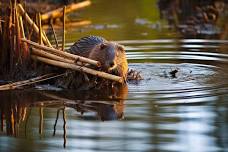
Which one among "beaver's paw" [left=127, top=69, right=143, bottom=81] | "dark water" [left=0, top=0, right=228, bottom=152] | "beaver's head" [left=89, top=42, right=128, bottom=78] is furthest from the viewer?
"beaver's paw" [left=127, top=69, right=143, bottom=81]

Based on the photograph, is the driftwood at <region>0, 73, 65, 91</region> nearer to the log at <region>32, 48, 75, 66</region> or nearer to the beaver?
the log at <region>32, 48, 75, 66</region>

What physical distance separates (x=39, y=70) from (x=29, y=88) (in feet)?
1.26

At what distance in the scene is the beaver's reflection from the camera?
22.9ft


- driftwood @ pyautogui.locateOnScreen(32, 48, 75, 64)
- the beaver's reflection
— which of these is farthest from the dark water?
driftwood @ pyautogui.locateOnScreen(32, 48, 75, 64)

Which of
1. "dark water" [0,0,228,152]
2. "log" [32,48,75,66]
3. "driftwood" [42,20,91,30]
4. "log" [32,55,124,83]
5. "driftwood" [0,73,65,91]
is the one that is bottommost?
"dark water" [0,0,228,152]

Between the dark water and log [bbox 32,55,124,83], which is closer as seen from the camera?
the dark water

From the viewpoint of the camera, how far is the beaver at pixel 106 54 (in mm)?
8441

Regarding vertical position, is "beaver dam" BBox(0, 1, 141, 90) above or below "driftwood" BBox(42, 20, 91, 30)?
below

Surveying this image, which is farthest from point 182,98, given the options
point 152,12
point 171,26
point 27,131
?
point 152,12

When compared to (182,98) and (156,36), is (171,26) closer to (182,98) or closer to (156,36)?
(156,36)

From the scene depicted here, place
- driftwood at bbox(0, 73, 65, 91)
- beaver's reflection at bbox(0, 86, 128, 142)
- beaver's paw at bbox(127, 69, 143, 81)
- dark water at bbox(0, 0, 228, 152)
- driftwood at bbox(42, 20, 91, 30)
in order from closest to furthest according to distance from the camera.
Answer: dark water at bbox(0, 0, 228, 152) → beaver's reflection at bbox(0, 86, 128, 142) → driftwood at bbox(0, 73, 65, 91) → beaver's paw at bbox(127, 69, 143, 81) → driftwood at bbox(42, 20, 91, 30)

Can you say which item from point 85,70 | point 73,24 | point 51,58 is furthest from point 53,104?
point 73,24

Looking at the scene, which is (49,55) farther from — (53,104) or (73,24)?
(73,24)

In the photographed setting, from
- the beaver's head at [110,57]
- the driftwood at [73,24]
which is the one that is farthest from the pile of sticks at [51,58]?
the driftwood at [73,24]
